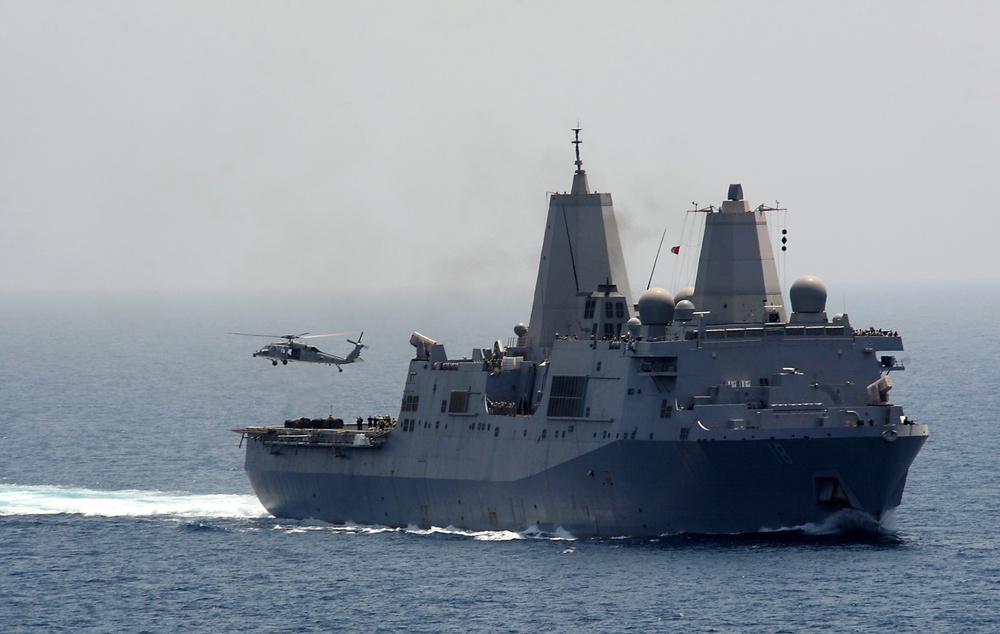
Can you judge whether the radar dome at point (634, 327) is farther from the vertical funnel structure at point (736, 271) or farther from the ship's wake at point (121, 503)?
the ship's wake at point (121, 503)

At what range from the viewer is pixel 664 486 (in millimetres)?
49344

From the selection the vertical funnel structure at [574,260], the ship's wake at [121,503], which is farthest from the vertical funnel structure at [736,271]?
the ship's wake at [121,503]

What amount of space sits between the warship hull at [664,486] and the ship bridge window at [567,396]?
0.94 metres

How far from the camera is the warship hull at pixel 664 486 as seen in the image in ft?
156

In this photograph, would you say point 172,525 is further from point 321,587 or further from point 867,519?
point 867,519

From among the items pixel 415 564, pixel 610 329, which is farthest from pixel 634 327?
pixel 415 564

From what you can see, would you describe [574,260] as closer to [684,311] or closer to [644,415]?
[684,311]

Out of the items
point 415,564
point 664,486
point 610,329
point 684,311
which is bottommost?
point 415,564

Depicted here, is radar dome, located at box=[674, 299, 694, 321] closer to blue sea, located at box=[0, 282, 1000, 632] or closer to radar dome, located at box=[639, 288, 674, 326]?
radar dome, located at box=[639, 288, 674, 326]

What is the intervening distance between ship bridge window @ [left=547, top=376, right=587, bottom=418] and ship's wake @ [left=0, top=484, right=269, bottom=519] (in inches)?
582

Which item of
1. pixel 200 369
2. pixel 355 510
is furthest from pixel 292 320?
pixel 355 510

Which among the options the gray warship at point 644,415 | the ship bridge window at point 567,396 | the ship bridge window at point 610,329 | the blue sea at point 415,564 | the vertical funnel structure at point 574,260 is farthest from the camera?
the vertical funnel structure at point 574,260

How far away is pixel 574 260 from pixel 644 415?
1039cm

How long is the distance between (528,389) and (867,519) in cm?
1257
